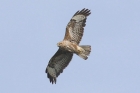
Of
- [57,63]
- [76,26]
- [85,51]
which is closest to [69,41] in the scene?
[76,26]

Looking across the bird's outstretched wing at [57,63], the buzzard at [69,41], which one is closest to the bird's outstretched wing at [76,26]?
the buzzard at [69,41]

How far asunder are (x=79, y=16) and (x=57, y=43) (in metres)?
1.65

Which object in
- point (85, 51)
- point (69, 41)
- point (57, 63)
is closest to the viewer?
point (85, 51)

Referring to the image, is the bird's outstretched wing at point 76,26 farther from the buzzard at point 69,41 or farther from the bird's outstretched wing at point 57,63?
the bird's outstretched wing at point 57,63

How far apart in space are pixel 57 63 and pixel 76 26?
1.74 meters

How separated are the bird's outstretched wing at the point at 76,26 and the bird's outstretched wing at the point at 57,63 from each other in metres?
0.65

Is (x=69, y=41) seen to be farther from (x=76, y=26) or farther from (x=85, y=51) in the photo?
(x=85, y=51)

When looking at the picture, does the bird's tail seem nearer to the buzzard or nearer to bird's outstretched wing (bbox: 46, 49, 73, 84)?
the buzzard

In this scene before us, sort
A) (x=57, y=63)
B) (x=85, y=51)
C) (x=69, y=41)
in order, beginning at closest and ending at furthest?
(x=85, y=51) → (x=69, y=41) → (x=57, y=63)

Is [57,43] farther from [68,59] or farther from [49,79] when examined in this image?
[49,79]

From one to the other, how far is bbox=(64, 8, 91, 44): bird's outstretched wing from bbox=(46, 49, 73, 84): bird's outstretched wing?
65 centimetres

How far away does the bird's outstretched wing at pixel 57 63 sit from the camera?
14.5 metres

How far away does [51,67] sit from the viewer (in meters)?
15.0

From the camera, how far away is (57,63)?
1477cm
